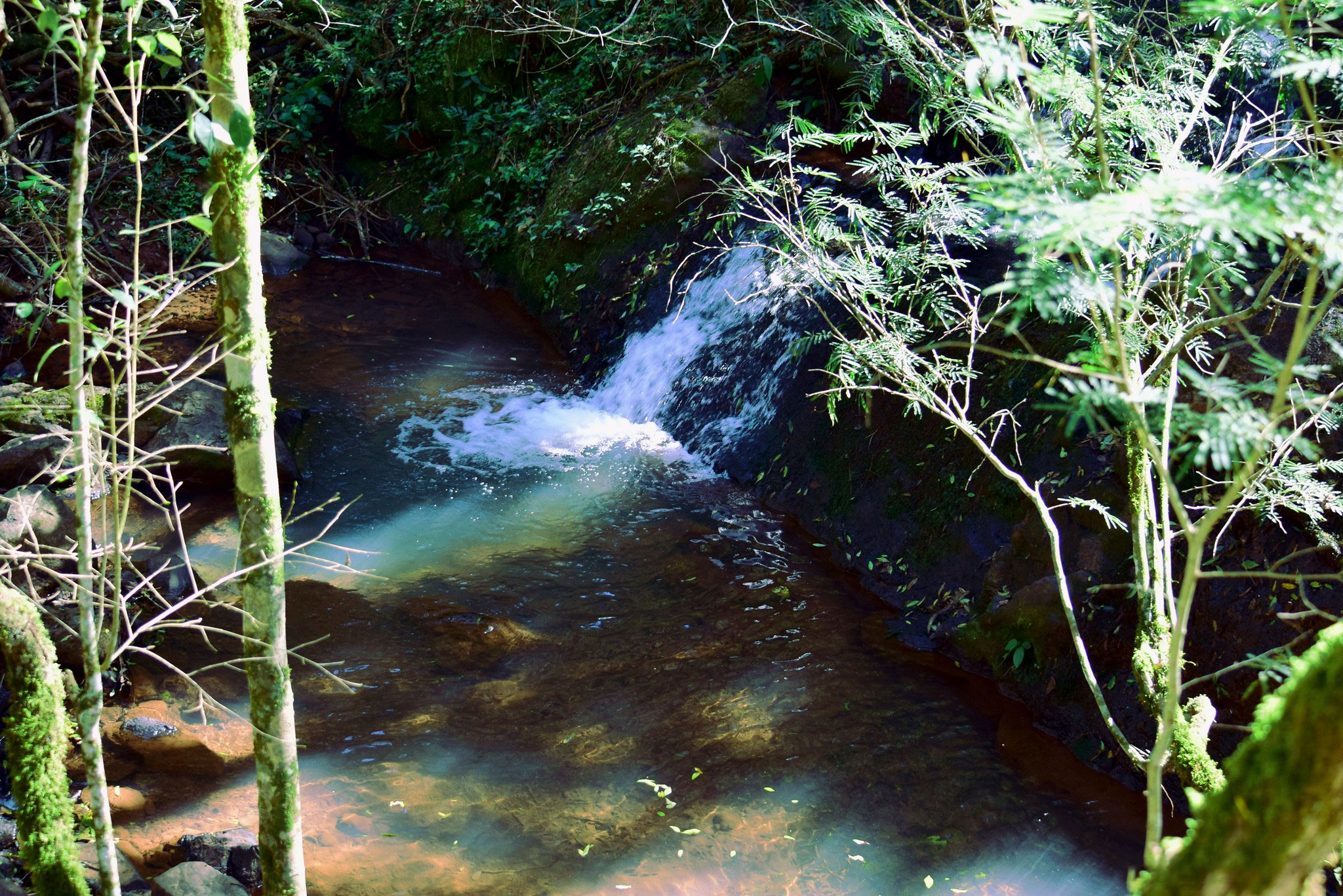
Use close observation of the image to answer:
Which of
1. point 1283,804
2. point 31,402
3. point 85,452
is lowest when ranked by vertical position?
point 31,402

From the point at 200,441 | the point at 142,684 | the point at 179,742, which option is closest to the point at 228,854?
the point at 179,742

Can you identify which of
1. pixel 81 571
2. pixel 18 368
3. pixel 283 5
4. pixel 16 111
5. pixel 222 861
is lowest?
pixel 222 861

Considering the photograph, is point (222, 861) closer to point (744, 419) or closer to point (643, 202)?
point (744, 419)

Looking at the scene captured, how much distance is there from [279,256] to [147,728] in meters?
7.58

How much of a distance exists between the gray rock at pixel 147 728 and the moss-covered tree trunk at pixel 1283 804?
4212mm

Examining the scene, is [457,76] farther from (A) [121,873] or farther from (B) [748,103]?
(A) [121,873]

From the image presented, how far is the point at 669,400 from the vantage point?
26.3 ft

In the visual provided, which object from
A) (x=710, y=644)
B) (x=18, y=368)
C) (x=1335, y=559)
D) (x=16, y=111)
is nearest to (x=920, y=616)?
(x=710, y=644)

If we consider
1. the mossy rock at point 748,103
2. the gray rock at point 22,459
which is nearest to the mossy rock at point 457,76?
the mossy rock at point 748,103

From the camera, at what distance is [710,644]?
510 cm

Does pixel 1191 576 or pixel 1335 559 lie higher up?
pixel 1191 576

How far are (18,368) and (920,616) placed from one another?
720 centimetres

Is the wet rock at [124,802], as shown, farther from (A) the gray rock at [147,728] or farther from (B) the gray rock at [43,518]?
(B) the gray rock at [43,518]

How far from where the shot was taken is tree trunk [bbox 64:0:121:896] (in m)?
2.16
